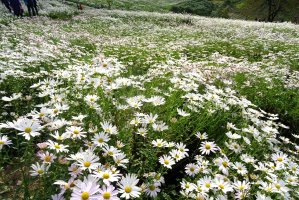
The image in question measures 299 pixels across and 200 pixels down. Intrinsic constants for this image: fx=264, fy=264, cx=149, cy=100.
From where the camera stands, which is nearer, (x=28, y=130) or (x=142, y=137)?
(x=28, y=130)

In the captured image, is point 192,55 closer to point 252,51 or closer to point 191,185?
point 252,51

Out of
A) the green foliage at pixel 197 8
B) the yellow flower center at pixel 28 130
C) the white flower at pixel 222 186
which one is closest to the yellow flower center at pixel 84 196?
the yellow flower center at pixel 28 130

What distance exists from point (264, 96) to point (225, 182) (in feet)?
14.0

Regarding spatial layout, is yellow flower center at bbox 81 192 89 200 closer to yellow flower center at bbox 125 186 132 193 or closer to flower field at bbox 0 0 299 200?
flower field at bbox 0 0 299 200

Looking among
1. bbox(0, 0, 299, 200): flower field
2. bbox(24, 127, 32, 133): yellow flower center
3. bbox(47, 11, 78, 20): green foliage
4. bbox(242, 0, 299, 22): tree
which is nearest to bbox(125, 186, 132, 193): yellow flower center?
bbox(0, 0, 299, 200): flower field

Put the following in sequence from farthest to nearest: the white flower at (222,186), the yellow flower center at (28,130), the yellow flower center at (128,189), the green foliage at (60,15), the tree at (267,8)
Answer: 1. the tree at (267,8)
2. the green foliage at (60,15)
3. the white flower at (222,186)
4. the yellow flower center at (28,130)
5. the yellow flower center at (128,189)

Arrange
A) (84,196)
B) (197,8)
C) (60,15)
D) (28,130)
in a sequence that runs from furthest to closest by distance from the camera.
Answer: (197,8), (60,15), (28,130), (84,196)

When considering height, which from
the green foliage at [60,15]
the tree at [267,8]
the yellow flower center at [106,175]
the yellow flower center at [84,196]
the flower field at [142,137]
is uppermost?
the yellow flower center at [84,196]

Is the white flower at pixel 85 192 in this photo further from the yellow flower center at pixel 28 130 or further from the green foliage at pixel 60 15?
the green foliage at pixel 60 15

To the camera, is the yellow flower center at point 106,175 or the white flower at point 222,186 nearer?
the yellow flower center at point 106,175

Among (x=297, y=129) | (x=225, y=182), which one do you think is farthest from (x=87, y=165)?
(x=297, y=129)

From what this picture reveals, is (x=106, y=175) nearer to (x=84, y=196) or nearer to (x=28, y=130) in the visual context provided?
(x=84, y=196)

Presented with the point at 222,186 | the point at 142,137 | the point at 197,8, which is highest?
the point at 222,186

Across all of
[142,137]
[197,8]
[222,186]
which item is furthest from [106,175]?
[197,8]
